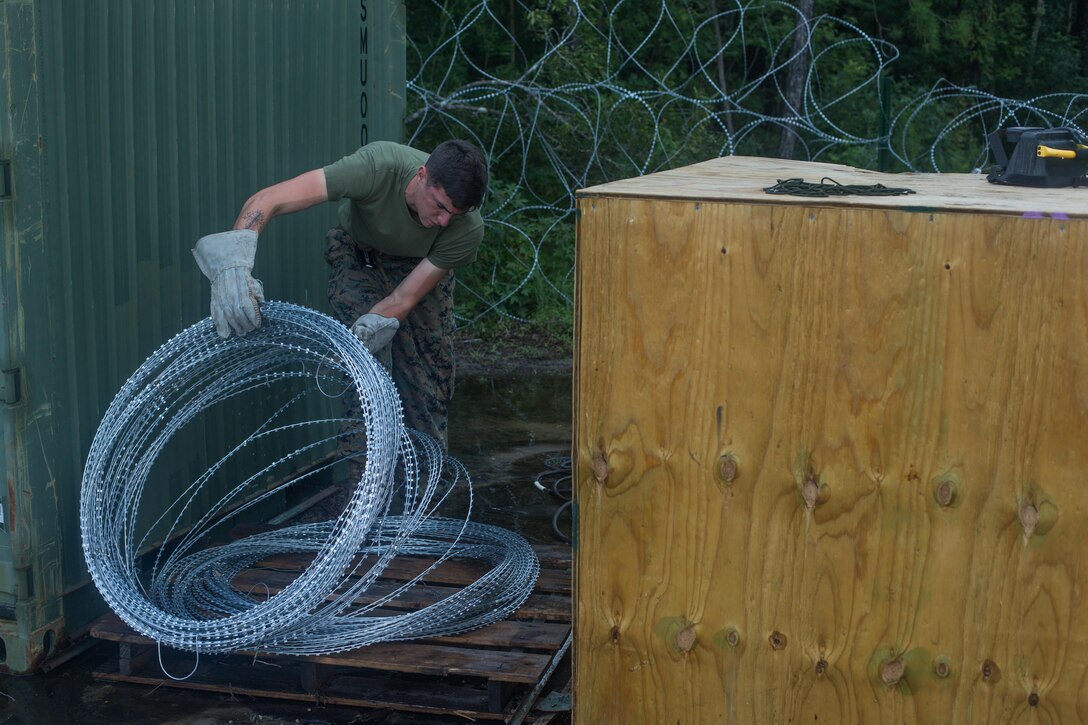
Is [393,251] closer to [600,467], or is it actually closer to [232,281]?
[232,281]

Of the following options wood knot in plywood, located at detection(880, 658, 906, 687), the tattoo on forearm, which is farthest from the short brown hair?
wood knot in plywood, located at detection(880, 658, 906, 687)

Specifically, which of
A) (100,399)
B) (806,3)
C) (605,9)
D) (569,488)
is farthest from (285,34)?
(806,3)

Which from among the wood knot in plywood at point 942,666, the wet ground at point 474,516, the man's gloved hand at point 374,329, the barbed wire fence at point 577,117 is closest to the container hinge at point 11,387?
the wet ground at point 474,516

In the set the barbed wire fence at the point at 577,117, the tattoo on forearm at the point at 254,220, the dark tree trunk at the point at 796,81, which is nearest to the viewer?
the tattoo on forearm at the point at 254,220

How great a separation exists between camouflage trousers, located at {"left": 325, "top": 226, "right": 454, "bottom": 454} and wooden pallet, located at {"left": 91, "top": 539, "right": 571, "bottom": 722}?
1.14m

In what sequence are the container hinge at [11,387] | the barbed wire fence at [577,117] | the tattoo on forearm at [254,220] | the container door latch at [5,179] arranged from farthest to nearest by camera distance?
the barbed wire fence at [577,117]
the tattoo on forearm at [254,220]
the container hinge at [11,387]
the container door latch at [5,179]

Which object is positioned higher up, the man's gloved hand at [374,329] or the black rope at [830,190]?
the black rope at [830,190]

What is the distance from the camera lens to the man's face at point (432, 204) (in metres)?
4.80

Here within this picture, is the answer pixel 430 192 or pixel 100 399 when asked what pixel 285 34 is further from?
pixel 100 399

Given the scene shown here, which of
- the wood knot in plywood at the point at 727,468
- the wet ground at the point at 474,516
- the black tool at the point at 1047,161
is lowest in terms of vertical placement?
the wet ground at the point at 474,516

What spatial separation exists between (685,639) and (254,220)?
7.97 ft

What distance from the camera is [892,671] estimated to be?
9.71 feet

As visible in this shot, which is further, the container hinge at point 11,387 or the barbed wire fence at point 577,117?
the barbed wire fence at point 577,117

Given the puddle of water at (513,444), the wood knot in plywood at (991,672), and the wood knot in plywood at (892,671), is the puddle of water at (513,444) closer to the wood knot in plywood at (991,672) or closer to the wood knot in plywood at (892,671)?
the wood knot in plywood at (892,671)
